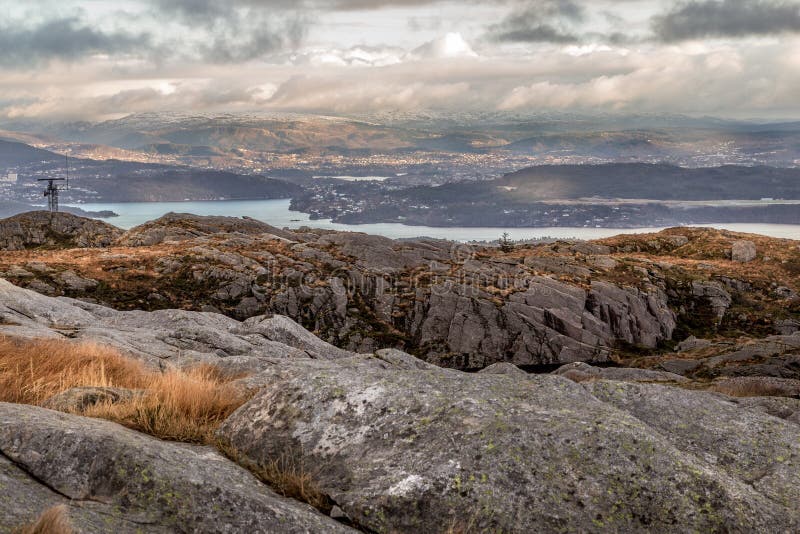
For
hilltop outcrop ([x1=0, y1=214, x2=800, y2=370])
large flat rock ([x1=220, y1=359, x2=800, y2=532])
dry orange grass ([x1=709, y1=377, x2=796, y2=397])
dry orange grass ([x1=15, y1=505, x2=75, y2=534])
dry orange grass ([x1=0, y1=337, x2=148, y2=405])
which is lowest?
hilltop outcrop ([x1=0, y1=214, x2=800, y2=370])

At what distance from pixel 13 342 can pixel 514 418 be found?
11627 millimetres

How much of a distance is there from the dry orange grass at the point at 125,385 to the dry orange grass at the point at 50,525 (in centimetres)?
314

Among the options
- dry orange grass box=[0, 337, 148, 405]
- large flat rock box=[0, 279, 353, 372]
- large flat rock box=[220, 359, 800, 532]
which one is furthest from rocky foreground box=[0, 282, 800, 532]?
large flat rock box=[0, 279, 353, 372]

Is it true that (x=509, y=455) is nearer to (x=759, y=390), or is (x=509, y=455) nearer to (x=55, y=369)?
(x=55, y=369)

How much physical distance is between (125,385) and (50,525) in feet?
25.2

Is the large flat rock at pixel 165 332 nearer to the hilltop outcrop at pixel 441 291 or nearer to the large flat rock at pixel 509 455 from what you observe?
the large flat rock at pixel 509 455

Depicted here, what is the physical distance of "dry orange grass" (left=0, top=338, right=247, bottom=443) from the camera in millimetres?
7980

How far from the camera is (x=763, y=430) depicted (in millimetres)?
8445

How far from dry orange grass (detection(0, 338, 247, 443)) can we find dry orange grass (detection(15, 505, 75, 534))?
10.3ft

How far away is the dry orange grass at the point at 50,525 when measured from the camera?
4422 mm

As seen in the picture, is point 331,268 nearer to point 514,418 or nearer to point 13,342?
point 13,342

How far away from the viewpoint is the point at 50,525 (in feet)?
14.6

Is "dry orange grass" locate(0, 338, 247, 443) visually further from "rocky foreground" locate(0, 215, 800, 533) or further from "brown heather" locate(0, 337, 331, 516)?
"rocky foreground" locate(0, 215, 800, 533)

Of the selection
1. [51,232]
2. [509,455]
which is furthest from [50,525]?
[51,232]
